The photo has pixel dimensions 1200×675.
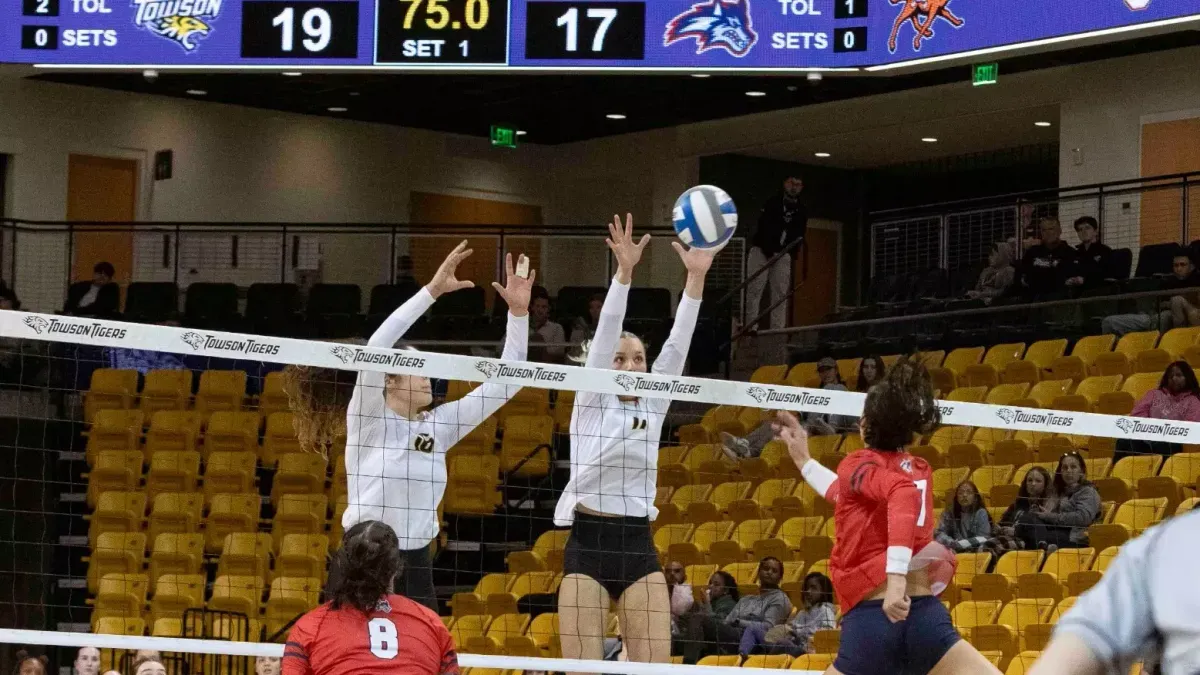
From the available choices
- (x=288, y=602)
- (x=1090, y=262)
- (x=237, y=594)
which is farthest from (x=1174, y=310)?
(x=237, y=594)

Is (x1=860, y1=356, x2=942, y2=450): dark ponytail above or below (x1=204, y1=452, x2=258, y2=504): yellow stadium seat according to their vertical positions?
above

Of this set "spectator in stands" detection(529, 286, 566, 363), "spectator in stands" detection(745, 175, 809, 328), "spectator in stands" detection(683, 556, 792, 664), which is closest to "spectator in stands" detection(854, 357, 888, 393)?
"spectator in stands" detection(683, 556, 792, 664)

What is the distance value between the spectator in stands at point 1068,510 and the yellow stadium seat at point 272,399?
8.04 m

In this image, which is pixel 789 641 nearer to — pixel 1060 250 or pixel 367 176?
pixel 1060 250

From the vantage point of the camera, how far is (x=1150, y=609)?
1.86 metres

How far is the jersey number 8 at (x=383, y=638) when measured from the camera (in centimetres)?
551

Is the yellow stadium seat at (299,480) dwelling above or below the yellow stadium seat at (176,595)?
above

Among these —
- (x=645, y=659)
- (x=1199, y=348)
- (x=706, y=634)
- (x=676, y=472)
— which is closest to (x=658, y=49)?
(x=676, y=472)

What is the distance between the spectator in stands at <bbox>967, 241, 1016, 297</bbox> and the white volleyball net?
5.90 feet

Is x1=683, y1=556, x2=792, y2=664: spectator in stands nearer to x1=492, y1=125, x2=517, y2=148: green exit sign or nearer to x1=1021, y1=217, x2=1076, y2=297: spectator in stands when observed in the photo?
x1=1021, y1=217, x2=1076, y2=297: spectator in stands

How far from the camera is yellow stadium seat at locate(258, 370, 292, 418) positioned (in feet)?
56.4

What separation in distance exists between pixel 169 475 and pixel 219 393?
163 centimetres

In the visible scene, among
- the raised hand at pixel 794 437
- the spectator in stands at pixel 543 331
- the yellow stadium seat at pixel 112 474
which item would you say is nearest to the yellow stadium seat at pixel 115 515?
the yellow stadium seat at pixel 112 474

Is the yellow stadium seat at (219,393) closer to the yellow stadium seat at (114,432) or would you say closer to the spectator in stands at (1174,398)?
the yellow stadium seat at (114,432)
